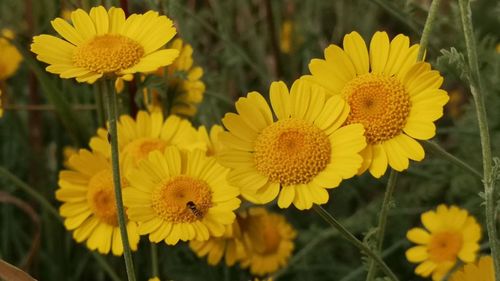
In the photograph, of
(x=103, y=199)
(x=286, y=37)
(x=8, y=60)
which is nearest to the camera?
(x=103, y=199)

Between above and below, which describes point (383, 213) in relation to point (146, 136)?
below

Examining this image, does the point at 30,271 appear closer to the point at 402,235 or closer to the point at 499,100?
the point at 402,235

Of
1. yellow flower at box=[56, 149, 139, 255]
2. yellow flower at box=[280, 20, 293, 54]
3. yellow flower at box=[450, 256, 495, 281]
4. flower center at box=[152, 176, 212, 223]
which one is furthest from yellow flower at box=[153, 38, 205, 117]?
yellow flower at box=[280, 20, 293, 54]

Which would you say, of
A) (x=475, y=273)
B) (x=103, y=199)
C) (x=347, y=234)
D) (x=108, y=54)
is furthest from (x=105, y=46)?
(x=475, y=273)

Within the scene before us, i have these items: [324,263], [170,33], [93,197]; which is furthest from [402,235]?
[170,33]

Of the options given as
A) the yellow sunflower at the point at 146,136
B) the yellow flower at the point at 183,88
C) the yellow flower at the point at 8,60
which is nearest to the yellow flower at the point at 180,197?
the yellow sunflower at the point at 146,136

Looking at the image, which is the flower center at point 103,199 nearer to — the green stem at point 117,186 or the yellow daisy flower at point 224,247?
the yellow daisy flower at point 224,247

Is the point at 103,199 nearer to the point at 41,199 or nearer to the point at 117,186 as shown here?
the point at 41,199
